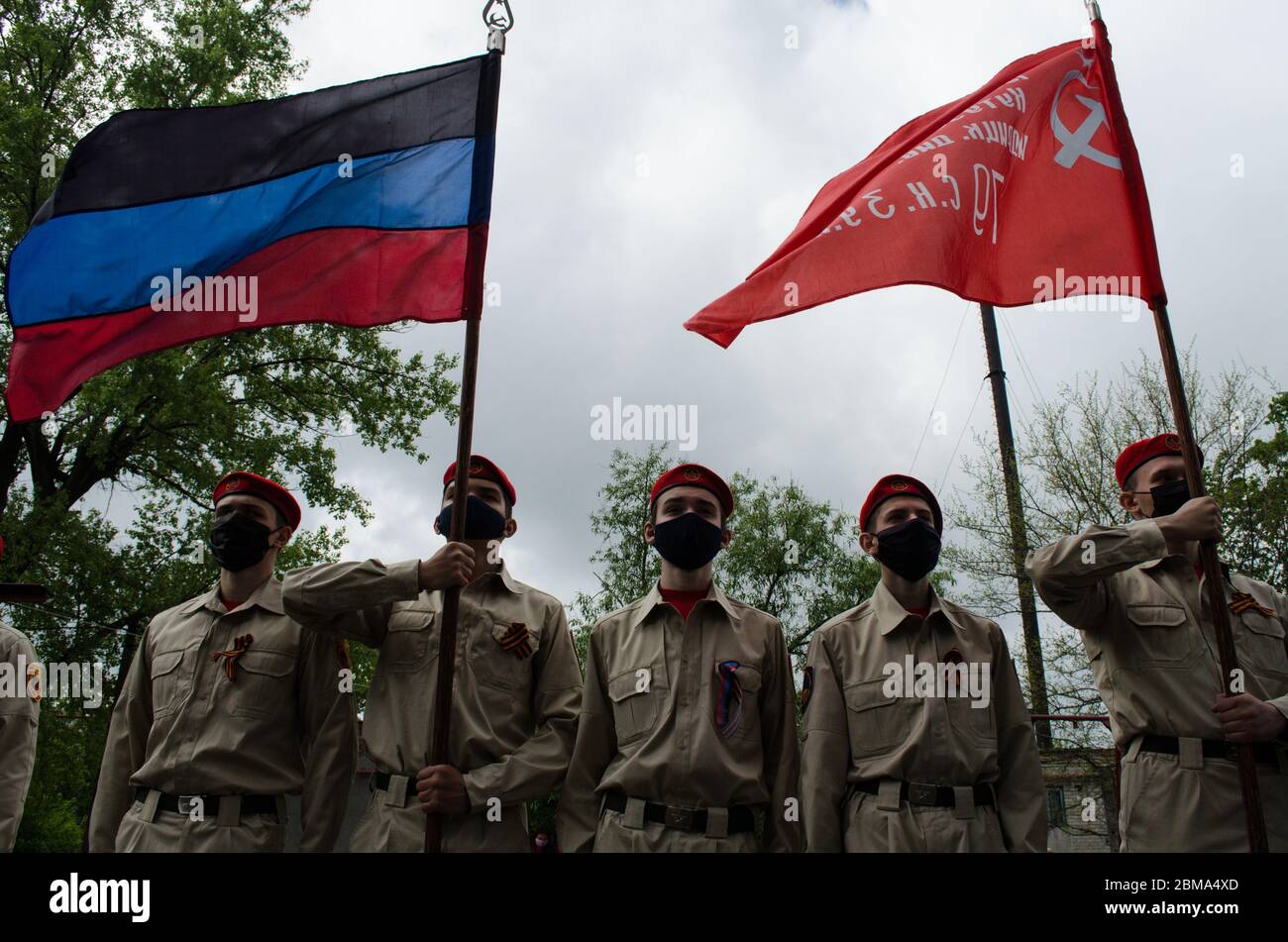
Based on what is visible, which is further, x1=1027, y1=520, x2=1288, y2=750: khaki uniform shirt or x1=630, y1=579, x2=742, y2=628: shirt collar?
x1=630, y1=579, x2=742, y2=628: shirt collar

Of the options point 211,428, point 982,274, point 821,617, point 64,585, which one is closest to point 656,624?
point 982,274

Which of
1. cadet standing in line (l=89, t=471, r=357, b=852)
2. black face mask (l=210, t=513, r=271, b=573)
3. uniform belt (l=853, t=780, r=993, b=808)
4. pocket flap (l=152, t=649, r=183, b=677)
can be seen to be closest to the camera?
uniform belt (l=853, t=780, r=993, b=808)

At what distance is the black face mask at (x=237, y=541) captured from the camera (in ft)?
14.7

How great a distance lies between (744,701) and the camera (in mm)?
4047

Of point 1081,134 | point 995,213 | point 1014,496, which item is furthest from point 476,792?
point 1014,496

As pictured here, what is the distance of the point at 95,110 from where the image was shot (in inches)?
595

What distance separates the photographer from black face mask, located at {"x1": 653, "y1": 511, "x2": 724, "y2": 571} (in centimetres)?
431

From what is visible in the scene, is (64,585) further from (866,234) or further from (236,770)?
(866,234)

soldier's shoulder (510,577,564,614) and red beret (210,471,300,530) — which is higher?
red beret (210,471,300,530)

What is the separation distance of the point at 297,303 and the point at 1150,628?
381 centimetres

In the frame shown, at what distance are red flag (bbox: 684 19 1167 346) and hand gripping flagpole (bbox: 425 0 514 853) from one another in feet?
3.09

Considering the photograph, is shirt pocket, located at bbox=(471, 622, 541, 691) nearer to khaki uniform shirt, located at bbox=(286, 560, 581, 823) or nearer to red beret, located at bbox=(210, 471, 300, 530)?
khaki uniform shirt, located at bbox=(286, 560, 581, 823)

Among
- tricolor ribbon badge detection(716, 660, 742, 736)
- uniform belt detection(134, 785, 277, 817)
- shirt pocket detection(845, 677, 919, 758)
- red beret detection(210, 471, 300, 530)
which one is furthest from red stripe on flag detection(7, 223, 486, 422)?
shirt pocket detection(845, 677, 919, 758)

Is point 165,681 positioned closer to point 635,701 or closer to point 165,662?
point 165,662
